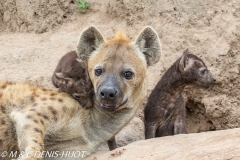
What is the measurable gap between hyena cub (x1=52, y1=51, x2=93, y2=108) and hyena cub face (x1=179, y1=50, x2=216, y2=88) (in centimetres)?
110

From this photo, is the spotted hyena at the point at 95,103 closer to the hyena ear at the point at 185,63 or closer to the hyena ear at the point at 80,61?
the hyena ear at the point at 80,61

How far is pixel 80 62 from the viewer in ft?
15.6

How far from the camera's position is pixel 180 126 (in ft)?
17.5

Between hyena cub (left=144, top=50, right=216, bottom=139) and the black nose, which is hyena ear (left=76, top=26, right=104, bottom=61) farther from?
hyena cub (left=144, top=50, right=216, bottom=139)

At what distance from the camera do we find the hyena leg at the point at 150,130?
514cm

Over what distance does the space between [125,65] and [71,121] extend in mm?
682

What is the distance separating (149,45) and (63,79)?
2.79 feet

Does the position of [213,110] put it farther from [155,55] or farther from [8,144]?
[8,144]

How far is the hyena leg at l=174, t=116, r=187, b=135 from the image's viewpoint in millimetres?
5297

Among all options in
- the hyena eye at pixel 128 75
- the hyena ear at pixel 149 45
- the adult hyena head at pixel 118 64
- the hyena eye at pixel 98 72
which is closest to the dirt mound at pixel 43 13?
the adult hyena head at pixel 118 64

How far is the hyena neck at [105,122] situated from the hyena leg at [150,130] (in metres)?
0.61

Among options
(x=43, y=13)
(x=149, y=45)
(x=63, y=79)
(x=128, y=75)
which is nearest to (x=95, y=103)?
(x=63, y=79)

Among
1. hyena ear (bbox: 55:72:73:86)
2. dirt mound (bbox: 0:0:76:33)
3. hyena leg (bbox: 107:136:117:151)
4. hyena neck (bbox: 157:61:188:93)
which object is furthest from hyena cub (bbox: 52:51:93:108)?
dirt mound (bbox: 0:0:76:33)

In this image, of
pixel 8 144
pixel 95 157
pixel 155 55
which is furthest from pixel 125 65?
pixel 8 144
